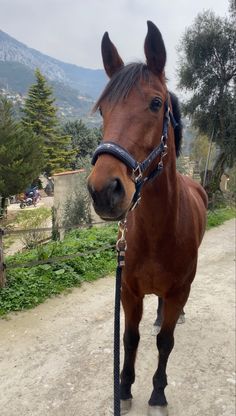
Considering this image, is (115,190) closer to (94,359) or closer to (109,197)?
(109,197)

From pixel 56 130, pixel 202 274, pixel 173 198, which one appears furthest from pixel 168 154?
pixel 56 130

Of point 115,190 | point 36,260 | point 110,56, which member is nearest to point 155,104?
point 110,56

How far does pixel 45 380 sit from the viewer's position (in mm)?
3045

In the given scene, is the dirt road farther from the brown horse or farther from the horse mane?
the horse mane

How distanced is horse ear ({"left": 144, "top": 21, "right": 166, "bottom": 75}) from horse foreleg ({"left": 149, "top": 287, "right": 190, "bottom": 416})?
1541 mm

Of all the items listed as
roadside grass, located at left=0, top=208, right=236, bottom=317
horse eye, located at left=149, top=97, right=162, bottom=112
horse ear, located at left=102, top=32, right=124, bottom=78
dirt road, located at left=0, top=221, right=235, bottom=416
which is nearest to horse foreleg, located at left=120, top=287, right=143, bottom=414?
dirt road, located at left=0, top=221, right=235, bottom=416

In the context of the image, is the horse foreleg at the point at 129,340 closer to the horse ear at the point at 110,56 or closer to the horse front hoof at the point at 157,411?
the horse front hoof at the point at 157,411

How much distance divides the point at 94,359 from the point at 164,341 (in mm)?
988

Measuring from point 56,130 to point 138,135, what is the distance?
127 feet

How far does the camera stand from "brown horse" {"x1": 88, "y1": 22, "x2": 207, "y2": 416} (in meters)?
1.48

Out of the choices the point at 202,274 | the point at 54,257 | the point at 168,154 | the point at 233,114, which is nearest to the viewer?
the point at 168,154

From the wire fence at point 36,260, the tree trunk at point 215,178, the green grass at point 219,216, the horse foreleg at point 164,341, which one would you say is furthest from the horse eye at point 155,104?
the tree trunk at point 215,178

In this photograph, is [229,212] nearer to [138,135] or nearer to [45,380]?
[45,380]

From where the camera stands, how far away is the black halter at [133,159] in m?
1.48
